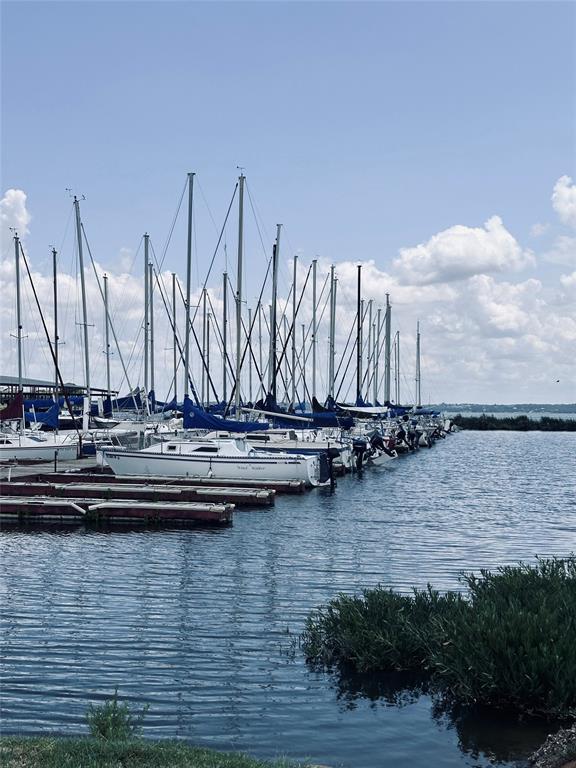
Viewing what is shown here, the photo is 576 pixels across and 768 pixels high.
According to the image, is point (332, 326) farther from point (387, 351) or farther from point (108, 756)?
point (108, 756)

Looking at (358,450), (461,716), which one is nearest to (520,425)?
(358,450)

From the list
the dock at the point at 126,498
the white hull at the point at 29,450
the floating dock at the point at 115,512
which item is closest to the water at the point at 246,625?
the floating dock at the point at 115,512

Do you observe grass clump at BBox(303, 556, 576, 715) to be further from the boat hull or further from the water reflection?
the boat hull

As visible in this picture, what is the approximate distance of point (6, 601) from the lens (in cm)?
1827

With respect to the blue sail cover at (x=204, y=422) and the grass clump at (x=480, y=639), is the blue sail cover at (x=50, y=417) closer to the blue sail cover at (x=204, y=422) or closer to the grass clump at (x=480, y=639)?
the blue sail cover at (x=204, y=422)

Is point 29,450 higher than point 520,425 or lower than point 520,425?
higher

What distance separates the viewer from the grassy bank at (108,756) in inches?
342

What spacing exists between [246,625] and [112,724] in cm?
640

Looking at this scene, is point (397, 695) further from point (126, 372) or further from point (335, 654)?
point (126, 372)

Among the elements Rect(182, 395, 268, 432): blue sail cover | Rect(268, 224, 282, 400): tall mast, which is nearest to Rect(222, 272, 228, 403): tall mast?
Rect(268, 224, 282, 400): tall mast

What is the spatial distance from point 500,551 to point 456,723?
15.2m

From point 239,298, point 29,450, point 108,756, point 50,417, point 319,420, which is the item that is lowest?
point 108,756

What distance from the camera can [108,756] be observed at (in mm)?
8906

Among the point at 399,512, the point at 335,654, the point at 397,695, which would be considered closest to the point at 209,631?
the point at 335,654
